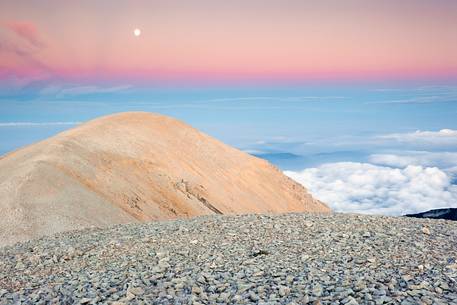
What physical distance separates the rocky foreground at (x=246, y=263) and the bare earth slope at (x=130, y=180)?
8631 mm

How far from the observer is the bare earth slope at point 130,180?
92.8 ft

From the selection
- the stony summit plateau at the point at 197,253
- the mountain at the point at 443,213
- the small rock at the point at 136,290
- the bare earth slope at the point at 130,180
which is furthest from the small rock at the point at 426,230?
the mountain at the point at 443,213

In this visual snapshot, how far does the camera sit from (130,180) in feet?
129

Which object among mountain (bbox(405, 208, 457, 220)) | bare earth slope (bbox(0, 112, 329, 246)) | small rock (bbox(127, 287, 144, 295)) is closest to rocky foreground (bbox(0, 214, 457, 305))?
small rock (bbox(127, 287, 144, 295))

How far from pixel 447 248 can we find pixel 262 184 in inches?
1555

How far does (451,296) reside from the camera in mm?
11172

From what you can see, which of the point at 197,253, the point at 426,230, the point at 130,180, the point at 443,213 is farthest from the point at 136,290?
the point at 443,213

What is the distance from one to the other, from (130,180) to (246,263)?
1052 inches

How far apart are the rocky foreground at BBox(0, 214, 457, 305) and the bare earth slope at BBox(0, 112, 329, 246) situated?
8.63m

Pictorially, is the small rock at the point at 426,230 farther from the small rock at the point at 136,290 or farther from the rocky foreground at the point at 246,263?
the small rock at the point at 136,290

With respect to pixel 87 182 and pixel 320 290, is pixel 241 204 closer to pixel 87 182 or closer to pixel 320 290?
pixel 87 182

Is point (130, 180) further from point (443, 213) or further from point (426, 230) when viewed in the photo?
point (443, 213)

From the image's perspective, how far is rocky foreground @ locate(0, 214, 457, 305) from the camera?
11.6 m

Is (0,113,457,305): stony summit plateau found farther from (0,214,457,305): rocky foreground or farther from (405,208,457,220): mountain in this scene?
(405,208,457,220): mountain
